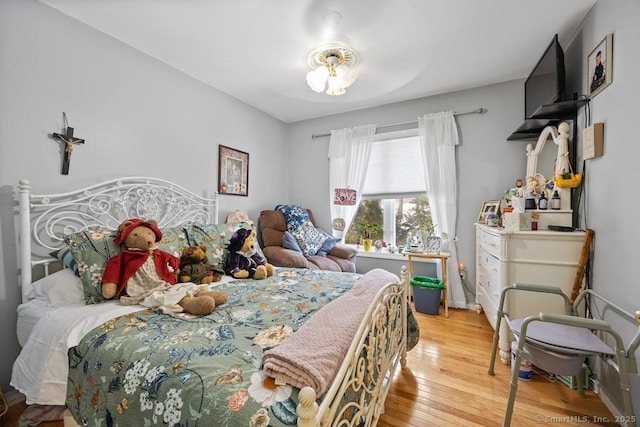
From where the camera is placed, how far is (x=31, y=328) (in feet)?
4.64

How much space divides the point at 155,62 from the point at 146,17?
1.82 feet

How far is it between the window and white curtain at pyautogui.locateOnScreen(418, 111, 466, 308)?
0.20 meters

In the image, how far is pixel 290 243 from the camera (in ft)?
10.7

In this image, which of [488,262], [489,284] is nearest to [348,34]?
[488,262]

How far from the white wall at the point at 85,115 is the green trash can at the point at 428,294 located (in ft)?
7.93

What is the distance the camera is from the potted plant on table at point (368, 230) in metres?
3.61

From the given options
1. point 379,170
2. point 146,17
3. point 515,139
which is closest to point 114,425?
point 146,17

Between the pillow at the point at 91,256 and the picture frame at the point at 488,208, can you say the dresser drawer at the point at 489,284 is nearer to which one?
the picture frame at the point at 488,208

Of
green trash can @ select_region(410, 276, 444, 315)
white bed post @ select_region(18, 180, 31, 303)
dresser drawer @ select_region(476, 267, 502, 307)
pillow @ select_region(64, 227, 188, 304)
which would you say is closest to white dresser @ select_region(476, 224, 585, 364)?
dresser drawer @ select_region(476, 267, 502, 307)

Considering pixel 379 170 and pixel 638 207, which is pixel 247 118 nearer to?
pixel 379 170

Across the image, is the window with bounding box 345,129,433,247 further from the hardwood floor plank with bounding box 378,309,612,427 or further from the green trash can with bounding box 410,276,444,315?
→ the hardwood floor plank with bounding box 378,309,612,427

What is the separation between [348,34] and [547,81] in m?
1.65

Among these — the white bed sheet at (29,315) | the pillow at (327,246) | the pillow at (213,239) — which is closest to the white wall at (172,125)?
the white bed sheet at (29,315)

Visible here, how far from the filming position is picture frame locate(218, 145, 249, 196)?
3008 mm
